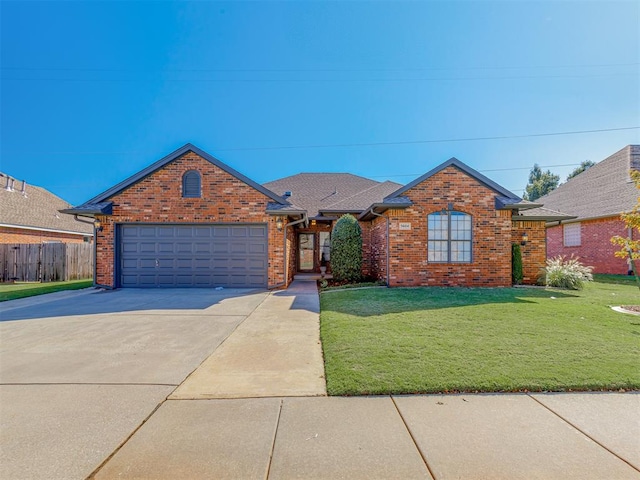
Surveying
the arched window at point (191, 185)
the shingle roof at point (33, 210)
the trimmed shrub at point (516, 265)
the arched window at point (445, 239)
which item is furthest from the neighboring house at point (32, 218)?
the trimmed shrub at point (516, 265)

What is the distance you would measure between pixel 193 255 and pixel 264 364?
8.05m

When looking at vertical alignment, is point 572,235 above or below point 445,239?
above

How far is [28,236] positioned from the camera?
56.2 feet

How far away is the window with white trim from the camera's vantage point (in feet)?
55.2

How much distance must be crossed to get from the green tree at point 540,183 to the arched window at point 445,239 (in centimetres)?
3543

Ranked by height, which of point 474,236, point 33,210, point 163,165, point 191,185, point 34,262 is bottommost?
point 34,262

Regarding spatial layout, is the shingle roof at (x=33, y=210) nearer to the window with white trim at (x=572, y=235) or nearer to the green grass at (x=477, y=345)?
the green grass at (x=477, y=345)

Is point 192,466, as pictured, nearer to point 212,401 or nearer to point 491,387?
point 212,401

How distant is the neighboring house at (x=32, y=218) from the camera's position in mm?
16250

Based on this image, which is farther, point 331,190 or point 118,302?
point 331,190

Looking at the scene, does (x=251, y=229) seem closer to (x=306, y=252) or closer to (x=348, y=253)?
(x=348, y=253)

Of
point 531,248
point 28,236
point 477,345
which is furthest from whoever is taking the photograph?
point 28,236

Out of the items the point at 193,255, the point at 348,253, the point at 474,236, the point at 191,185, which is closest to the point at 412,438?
the point at 348,253

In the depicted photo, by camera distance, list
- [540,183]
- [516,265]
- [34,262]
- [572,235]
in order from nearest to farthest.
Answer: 1. [516,265]
2. [34,262]
3. [572,235]
4. [540,183]
